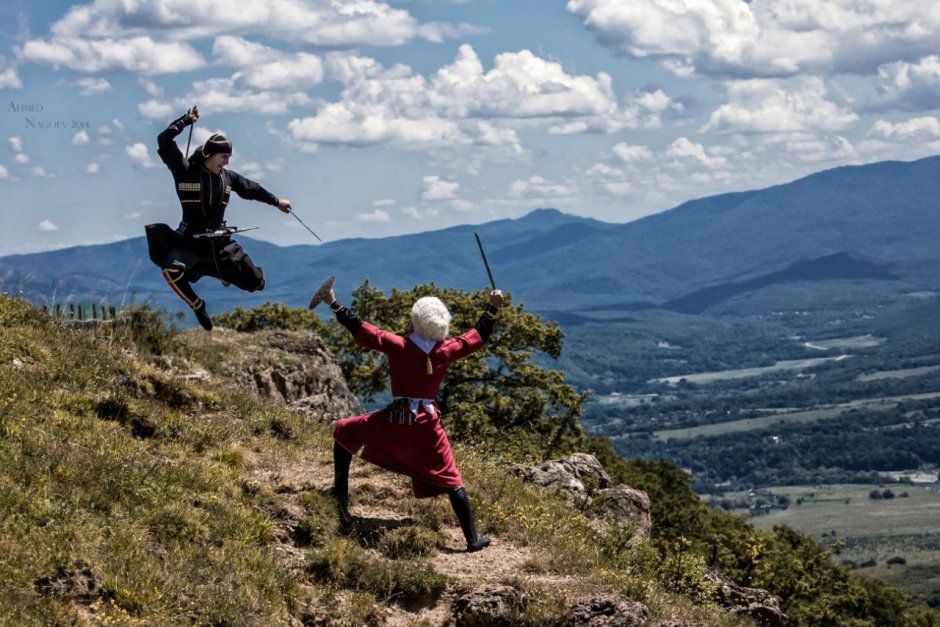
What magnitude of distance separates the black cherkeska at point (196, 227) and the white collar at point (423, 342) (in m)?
2.83


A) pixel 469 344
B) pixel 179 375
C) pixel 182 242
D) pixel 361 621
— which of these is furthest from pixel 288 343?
pixel 361 621

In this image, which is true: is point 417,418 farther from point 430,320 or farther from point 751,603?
point 751,603

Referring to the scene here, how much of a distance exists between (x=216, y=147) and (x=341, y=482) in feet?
14.0

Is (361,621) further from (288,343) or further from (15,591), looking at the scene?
(288,343)

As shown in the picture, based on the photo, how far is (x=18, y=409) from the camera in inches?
461

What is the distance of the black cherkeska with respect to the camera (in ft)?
42.1

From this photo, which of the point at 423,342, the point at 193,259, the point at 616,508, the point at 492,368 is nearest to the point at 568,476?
the point at 616,508

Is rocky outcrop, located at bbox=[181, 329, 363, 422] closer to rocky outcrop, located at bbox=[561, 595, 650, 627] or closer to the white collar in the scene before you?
the white collar

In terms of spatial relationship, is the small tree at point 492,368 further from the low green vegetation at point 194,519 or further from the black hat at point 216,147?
the black hat at point 216,147

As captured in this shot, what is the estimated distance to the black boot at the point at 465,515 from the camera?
36.6 ft

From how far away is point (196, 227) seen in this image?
13.1 m

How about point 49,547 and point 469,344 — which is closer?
point 49,547

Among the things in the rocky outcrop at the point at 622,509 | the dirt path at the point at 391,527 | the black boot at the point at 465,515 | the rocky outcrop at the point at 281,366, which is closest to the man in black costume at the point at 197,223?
the dirt path at the point at 391,527

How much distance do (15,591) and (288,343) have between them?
1690cm
